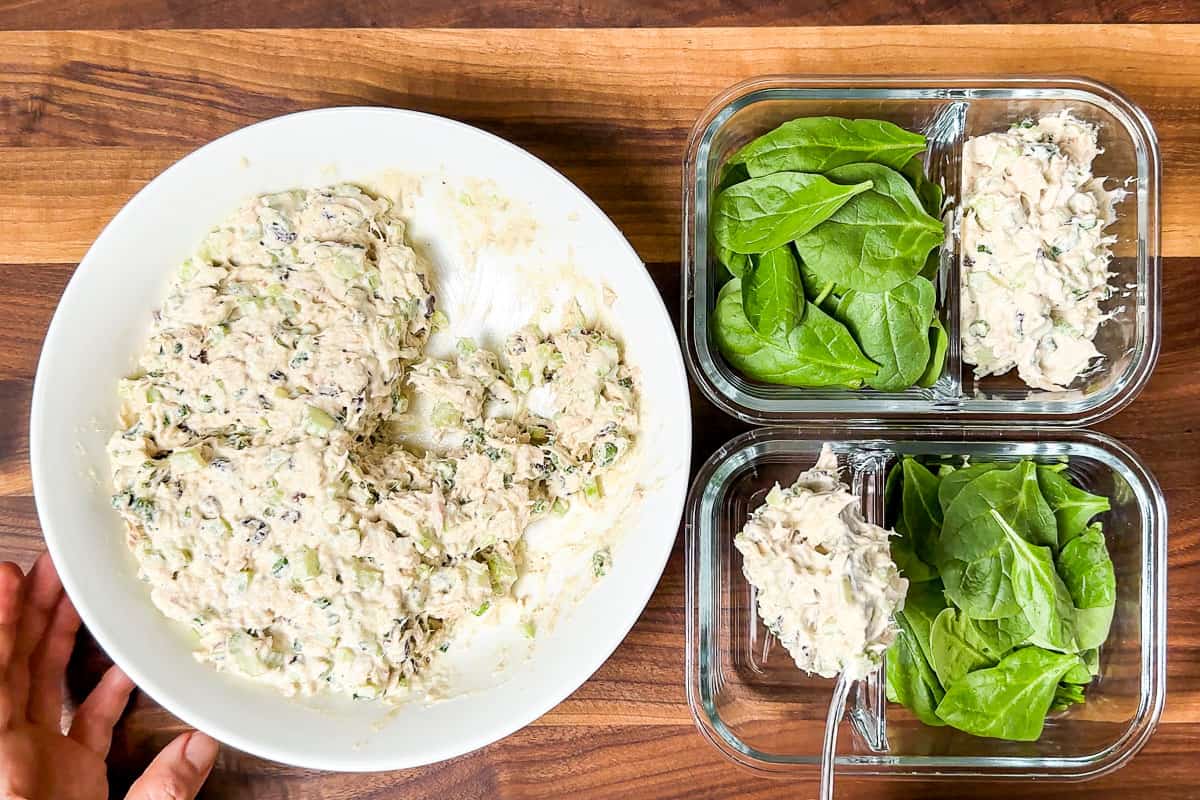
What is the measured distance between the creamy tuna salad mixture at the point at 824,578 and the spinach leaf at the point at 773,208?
35 cm

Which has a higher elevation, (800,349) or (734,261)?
(734,261)

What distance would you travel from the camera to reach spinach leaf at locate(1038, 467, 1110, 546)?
4.43ft

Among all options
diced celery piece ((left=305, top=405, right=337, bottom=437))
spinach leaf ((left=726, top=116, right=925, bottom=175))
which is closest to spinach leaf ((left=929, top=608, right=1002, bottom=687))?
spinach leaf ((left=726, top=116, right=925, bottom=175))

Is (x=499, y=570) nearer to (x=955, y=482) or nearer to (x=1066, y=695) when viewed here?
(x=955, y=482)

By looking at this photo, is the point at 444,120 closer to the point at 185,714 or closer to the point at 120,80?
the point at 120,80

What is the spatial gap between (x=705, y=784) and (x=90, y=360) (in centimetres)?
113

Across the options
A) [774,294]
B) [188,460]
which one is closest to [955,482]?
[774,294]

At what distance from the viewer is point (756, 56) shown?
4.79ft

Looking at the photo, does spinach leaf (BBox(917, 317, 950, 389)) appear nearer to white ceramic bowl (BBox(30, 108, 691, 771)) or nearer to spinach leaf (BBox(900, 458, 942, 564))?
spinach leaf (BBox(900, 458, 942, 564))

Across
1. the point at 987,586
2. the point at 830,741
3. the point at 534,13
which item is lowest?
the point at 830,741

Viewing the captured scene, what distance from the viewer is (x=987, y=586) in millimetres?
1316

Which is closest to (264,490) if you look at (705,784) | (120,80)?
(120,80)

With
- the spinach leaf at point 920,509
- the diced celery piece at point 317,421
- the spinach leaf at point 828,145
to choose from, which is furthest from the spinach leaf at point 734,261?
the diced celery piece at point 317,421

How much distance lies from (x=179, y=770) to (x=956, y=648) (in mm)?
1184
